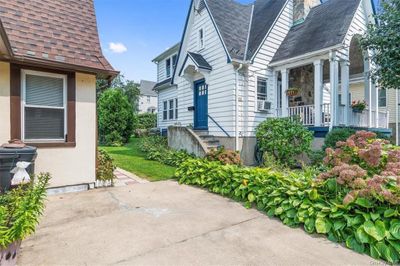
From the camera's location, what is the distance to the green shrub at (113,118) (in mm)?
18172

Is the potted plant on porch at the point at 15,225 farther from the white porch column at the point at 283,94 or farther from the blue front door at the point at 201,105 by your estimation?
the white porch column at the point at 283,94

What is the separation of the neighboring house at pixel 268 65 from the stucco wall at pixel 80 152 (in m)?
4.57

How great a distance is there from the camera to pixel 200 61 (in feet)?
37.3

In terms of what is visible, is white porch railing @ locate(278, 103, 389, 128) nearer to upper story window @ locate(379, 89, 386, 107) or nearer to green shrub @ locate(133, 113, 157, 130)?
upper story window @ locate(379, 89, 386, 107)

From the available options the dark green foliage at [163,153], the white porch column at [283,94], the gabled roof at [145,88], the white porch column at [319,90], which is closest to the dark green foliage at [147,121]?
the dark green foliage at [163,153]

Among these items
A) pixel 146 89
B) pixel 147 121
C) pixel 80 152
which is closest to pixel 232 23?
pixel 80 152

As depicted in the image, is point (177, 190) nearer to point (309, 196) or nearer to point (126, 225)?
point (126, 225)

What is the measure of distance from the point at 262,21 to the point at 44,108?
33.8ft

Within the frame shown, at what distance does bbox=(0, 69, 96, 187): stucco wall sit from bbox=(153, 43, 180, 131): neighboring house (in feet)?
32.2

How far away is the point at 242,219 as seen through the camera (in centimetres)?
437

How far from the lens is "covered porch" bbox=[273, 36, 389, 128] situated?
30.2 ft

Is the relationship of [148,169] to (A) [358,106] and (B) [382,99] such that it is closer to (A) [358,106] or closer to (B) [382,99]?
(A) [358,106]

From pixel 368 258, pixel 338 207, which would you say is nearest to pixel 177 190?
pixel 338 207

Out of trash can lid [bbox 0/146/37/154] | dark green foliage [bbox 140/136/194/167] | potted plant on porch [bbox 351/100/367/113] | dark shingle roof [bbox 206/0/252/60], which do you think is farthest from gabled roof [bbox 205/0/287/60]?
trash can lid [bbox 0/146/37/154]
